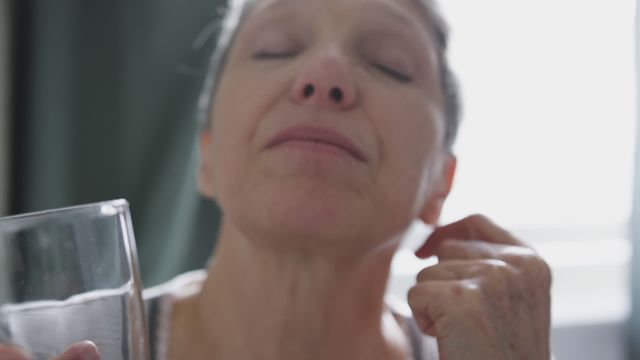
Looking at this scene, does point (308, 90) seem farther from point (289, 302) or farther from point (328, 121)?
point (289, 302)

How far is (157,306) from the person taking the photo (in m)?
0.97

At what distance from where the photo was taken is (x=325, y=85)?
80cm

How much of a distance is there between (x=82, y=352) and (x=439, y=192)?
0.67 m

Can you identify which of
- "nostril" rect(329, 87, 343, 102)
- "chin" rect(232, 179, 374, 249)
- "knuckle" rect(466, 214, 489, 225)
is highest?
"nostril" rect(329, 87, 343, 102)

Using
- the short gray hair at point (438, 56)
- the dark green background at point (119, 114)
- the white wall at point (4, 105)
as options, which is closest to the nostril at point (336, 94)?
the short gray hair at point (438, 56)

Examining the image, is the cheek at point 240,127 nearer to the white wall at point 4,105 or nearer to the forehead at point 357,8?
the forehead at point 357,8

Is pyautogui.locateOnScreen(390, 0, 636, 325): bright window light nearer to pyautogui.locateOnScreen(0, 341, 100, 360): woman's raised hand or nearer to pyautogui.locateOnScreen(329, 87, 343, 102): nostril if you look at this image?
pyautogui.locateOnScreen(329, 87, 343, 102): nostril

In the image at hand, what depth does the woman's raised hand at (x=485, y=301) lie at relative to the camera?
0.73 m

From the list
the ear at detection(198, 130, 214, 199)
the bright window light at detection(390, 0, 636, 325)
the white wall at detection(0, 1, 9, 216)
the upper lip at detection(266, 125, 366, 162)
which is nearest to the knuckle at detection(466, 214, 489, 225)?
the upper lip at detection(266, 125, 366, 162)

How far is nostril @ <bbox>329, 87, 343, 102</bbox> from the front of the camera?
815 mm

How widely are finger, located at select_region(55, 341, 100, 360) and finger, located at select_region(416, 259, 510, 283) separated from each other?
1.36ft

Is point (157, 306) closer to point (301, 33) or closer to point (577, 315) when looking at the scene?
point (301, 33)

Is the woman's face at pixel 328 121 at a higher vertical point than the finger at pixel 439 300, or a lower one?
higher

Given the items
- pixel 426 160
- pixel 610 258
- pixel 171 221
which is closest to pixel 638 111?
pixel 610 258
